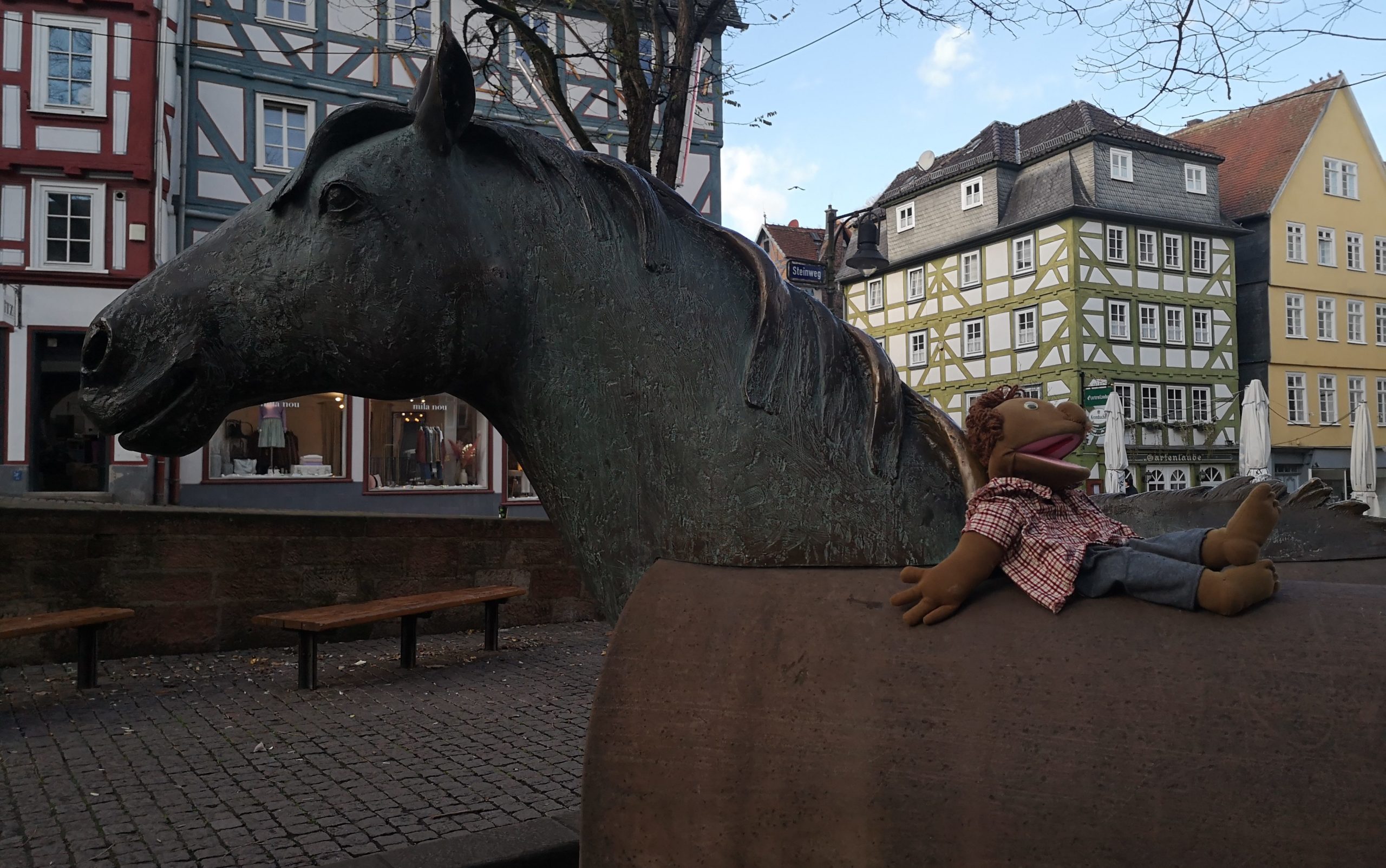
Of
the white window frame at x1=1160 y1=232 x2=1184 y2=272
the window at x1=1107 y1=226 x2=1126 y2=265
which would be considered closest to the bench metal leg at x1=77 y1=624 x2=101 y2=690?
the window at x1=1107 y1=226 x2=1126 y2=265

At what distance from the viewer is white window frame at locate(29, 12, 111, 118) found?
16.1 m

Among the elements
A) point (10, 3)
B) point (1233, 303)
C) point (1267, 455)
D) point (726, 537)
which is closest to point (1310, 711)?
point (726, 537)

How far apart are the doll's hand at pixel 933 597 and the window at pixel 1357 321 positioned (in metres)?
37.0

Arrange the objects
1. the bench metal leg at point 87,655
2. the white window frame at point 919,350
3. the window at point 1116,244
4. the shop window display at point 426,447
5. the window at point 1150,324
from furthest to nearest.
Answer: the white window frame at point 919,350 < the window at point 1150,324 < the window at point 1116,244 < the shop window display at point 426,447 < the bench metal leg at point 87,655

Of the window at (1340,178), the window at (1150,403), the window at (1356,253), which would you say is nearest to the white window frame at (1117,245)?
the window at (1150,403)

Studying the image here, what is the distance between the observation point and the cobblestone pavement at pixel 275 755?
13.2 feet

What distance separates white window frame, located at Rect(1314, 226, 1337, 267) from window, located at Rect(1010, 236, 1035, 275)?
1039 cm

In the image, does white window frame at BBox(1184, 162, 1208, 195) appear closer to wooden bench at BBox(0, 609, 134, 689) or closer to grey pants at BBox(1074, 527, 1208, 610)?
wooden bench at BBox(0, 609, 134, 689)

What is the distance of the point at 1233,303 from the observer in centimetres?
2964

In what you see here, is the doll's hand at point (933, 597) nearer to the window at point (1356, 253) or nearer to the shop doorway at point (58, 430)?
the shop doorway at point (58, 430)

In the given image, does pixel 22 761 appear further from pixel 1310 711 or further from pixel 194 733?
pixel 1310 711

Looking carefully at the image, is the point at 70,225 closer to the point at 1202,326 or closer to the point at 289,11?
the point at 289,11

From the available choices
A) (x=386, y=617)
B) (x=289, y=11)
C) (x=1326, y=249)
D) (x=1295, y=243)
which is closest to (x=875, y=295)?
(x=1295, y=243)

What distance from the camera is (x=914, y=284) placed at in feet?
107
